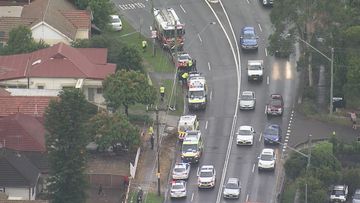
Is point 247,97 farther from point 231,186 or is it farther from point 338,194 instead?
point 338,194

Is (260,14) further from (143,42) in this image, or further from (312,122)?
(312,122)

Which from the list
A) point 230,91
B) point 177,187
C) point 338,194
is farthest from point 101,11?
point 338,194

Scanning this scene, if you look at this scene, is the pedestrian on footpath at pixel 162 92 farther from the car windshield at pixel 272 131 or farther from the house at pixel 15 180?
the house at pixel 15 180

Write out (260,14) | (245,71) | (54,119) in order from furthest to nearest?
(260,14), (245,71), (54,119)

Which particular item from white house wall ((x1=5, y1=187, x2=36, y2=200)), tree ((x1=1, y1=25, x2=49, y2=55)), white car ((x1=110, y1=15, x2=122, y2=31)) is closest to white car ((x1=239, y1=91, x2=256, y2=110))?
tree ((x1=1, y1=25, x2=49, y2=55))

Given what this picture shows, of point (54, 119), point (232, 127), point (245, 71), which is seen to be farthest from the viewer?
point (245, 71)

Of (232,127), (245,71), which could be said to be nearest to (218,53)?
(245,71)
